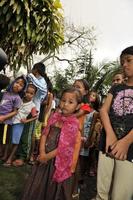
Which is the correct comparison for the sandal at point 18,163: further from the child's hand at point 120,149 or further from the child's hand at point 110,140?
the child's hand at point 120,149

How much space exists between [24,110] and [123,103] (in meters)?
3.24

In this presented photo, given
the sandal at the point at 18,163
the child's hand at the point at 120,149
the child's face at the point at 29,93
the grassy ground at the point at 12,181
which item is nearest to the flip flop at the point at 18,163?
the sandal at the point at 18,163

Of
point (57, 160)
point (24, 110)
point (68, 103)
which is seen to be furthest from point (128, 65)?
point (24, 110)

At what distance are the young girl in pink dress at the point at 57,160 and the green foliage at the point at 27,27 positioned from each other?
6815mm

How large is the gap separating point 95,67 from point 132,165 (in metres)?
23.0

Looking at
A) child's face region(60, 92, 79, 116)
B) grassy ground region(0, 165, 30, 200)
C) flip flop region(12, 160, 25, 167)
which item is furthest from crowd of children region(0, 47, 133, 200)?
grassy ground region(0, 165, 30, 200)

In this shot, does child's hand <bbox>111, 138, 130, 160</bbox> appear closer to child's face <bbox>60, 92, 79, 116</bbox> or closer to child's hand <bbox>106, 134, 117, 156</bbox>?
child's hand <bbox>106, 134, 117, 156</bbox>

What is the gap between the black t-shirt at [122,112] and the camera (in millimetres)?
3086

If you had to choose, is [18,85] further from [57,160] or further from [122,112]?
[122,112]

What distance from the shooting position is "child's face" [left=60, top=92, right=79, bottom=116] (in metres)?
3.79

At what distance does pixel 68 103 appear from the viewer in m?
3.81

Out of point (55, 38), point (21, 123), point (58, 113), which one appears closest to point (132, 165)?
point (58, 113)

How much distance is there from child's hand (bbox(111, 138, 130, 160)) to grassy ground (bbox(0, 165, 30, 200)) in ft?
5.57

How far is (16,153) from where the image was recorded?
6285 mm
